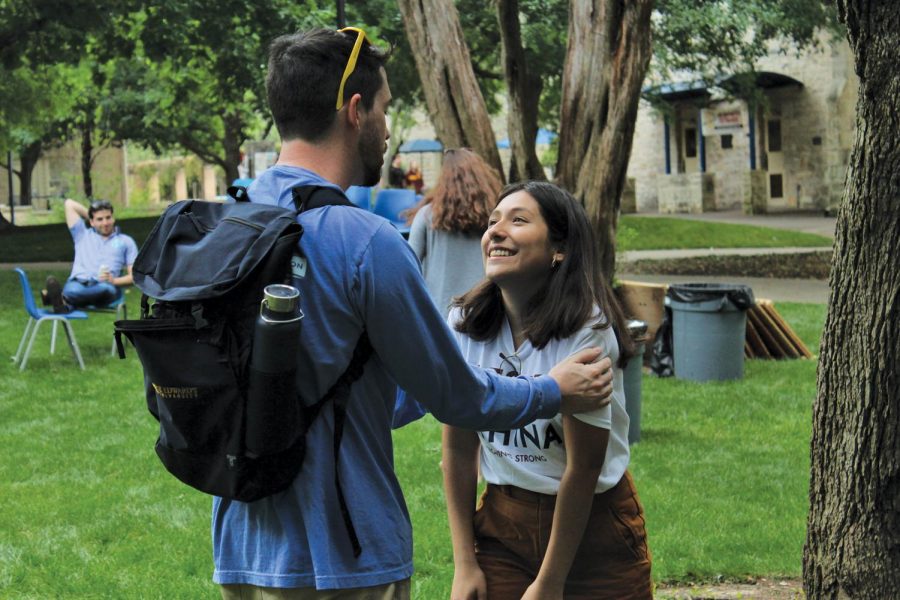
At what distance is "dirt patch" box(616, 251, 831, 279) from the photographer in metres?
19.3

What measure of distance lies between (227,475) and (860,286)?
2019 mm

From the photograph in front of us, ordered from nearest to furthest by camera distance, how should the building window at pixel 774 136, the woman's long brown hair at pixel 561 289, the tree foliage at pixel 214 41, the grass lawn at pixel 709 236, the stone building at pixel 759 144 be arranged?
the woman's long brown hair at pixel 561 289, the tree foliage at pixel 214 41, the grass lawn at pixel 709 236, the stone building at pixel 759 144, the building window at pixel 774 136

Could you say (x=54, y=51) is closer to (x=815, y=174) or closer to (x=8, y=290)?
(x=8, y=290)

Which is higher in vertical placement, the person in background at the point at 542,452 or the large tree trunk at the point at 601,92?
the large tree trunk at the point at 601,92

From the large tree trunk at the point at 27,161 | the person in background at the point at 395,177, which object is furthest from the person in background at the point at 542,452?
the large tree trunk at the point at 27,161

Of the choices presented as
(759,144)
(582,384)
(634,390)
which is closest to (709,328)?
(634,390)

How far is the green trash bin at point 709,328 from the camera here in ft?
32.2

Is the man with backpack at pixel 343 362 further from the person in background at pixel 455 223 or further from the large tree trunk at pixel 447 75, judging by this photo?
the large tree trunk at pixel 447 75

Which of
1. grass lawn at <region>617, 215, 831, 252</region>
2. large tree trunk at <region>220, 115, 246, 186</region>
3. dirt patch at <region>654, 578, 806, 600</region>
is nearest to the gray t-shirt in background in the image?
dirt patch at <region>654, 578, 806, 600</region>

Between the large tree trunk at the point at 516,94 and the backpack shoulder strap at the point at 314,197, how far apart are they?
5899 mm

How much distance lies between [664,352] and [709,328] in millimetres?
677

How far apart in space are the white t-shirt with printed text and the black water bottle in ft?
2.61

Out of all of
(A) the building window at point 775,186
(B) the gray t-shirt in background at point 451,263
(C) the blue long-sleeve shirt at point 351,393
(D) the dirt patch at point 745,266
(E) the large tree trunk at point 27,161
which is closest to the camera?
(C) the blue long-sleeve shirt at point 351,393

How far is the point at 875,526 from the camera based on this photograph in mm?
3434
